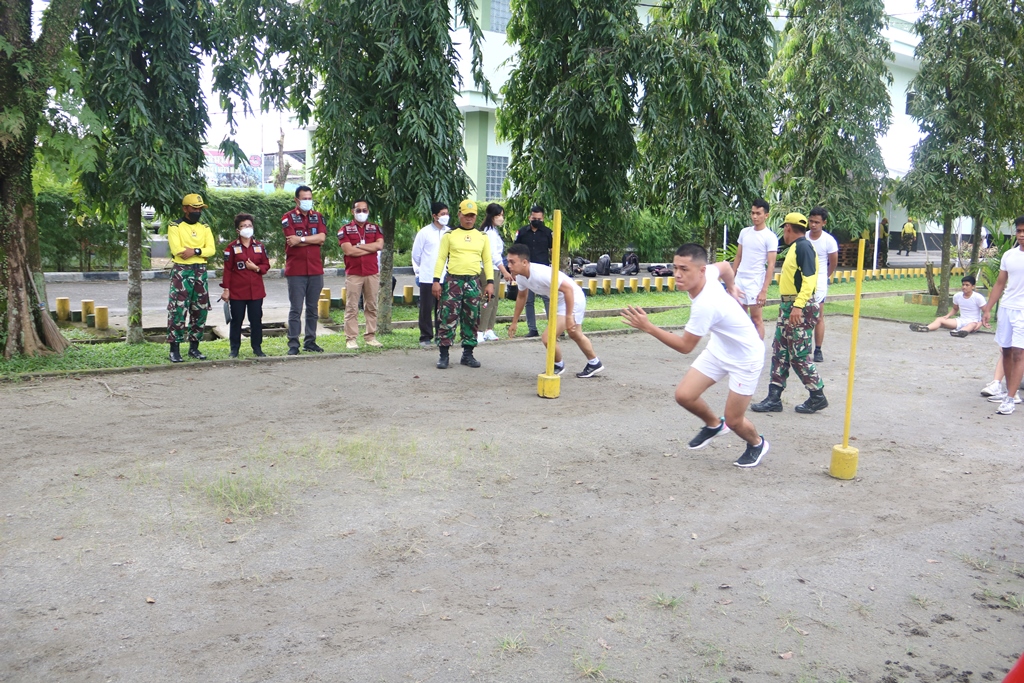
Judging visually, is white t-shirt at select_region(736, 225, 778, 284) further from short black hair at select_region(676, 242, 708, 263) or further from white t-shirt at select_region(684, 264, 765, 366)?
short black hair at select_region(676, 242, 708, 263)

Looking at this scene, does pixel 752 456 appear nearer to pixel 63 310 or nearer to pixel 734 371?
pixel 734 371

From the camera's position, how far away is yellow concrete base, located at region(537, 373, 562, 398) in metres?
9.77

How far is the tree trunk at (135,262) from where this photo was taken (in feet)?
40.1

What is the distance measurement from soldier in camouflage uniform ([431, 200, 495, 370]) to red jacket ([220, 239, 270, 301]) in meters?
2.20

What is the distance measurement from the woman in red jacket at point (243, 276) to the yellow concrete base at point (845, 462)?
6949 mm

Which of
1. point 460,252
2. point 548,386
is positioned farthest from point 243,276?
point 548,386

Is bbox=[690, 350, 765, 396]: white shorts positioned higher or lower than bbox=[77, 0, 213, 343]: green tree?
lower

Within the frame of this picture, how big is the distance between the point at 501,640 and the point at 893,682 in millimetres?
1780

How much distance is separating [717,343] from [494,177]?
24422mm

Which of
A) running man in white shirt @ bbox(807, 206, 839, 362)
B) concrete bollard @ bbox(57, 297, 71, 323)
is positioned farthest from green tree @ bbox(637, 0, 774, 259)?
concrete bollard @ bbox(57, 297, 71, 323)

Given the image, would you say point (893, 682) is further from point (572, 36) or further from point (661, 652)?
point (572, 36)

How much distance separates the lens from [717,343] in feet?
24.0

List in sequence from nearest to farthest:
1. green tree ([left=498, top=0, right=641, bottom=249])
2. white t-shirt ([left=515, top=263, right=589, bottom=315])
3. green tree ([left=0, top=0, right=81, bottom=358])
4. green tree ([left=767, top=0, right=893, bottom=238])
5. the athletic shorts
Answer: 1. green tree ([left=0, top=0, right=81, bottom=358])
2. white t-shirt ([left=515, top=263, right=589, bottom=315])
3. the athletic shorts
4. green tree ([left=498, top=0, right=641, bottom=249])
5. green tree ([left=767, top=0, right=893, bottom=238])

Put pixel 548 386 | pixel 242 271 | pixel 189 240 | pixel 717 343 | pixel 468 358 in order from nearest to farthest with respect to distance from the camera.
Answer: pixel 717 343
pixel 548 386
pixel 189 240
pixel 242 271
pixel 468 358
